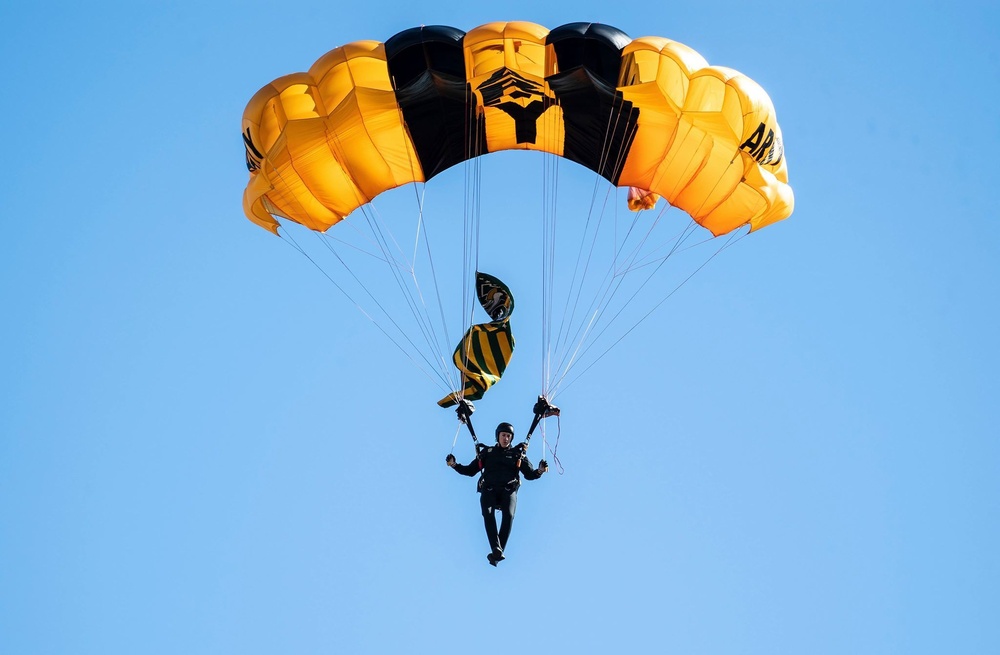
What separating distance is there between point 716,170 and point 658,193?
3.00ft

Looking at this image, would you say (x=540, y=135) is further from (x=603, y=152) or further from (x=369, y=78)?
(x=369, y=78)

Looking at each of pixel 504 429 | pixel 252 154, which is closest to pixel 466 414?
pixel 504 429

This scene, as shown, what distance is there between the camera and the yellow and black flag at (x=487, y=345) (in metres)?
19.2

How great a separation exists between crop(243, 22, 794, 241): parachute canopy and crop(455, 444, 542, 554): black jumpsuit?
3421 millimetres

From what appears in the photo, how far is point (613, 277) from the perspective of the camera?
1906 centimetres

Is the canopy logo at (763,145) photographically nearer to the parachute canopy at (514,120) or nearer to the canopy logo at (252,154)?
the parachute canopy at (514,120)

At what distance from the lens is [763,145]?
1823cm

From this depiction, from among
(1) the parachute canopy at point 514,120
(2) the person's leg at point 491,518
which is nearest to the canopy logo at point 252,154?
(1) the parachute canopy at point 514,120

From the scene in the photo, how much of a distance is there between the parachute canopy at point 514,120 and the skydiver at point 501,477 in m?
3.34

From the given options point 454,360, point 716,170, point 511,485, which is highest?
point 716,170

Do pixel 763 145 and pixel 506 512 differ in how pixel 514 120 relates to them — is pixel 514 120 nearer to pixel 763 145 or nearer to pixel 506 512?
pixel 763 145

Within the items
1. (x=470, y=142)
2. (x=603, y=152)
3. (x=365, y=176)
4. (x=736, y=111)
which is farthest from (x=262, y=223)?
(x=736, y=111)

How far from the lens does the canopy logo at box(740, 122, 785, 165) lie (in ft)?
59.5

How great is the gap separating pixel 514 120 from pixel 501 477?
3955 mm
